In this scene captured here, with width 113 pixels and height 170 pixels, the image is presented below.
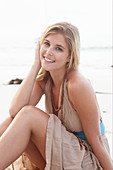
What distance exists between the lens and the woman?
120 centimetres

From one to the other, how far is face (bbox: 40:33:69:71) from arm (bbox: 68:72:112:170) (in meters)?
0.18

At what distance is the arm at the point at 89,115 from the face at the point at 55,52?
175 millimetres

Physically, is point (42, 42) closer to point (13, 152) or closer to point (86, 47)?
point (13, 152)

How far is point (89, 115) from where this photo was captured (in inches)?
48.3

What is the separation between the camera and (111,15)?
904 centimetres

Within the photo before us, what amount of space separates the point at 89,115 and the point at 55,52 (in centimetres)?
42

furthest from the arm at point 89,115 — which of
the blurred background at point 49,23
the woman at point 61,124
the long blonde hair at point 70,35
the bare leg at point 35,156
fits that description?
the blurred background at point 49,23

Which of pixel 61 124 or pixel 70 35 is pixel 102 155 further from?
pixel 70 35

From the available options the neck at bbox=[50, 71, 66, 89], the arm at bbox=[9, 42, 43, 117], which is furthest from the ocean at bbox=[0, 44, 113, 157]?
the arm at bbox=[9, 42, 43, 117]

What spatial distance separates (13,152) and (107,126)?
1290mm

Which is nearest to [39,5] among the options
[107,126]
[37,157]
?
[107,126]

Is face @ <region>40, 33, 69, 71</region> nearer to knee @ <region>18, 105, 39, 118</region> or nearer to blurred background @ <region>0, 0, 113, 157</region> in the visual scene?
knee @ <region>18, 105, 39, 118</region>

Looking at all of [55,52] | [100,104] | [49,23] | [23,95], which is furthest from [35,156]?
[49,23]

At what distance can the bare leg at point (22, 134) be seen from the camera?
→ 3.77 ft
